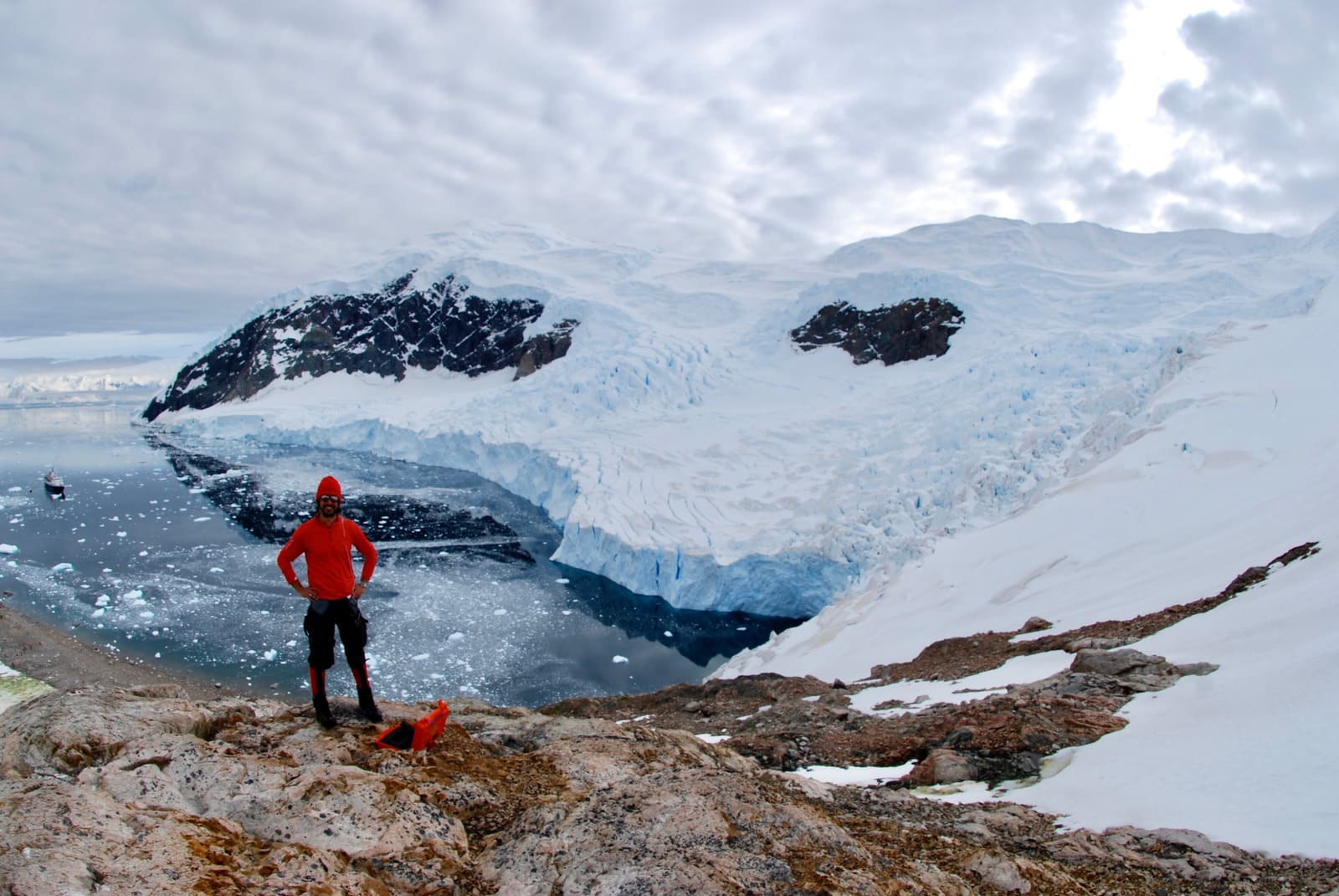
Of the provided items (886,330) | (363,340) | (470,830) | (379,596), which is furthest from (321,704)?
(363,340)

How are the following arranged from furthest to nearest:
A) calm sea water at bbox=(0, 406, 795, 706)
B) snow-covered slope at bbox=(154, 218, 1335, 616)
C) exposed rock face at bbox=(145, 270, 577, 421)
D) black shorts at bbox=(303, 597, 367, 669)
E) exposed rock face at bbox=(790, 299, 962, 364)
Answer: exposed rock face at bbox=(145, 270, 577, 421) < exposed rock face at bbox=(790, 299, 962, 364) < snow-covered slope at bbox=(154, 218, 1335, 616) < calm sea water at bbox=(0, 406, 795, 706) < black shorts at bbox=(303, 597, 367, 669)

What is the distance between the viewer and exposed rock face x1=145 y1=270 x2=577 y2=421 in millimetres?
53281

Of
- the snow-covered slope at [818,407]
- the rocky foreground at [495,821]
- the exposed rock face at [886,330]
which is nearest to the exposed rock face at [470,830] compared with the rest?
the rocky foreground at [495,821]

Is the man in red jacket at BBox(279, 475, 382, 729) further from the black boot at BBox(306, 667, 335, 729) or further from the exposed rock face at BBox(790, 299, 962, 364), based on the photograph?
the exposed rock face at BBox(790, 299, 962, 364)

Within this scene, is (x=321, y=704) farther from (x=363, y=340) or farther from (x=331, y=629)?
(x=363, y=340)

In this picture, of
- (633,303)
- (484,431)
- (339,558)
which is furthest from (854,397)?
(339,558)

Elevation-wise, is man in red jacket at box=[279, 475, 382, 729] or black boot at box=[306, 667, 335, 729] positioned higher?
man in red jacket at box=[279, 475, 382, 729]

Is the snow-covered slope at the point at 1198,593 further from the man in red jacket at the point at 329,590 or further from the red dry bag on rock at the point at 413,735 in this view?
the man in red jacket at the point at 329,590

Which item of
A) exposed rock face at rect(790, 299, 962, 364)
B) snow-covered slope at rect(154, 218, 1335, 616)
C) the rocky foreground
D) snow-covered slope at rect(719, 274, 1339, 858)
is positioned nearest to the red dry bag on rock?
the rocky foreground

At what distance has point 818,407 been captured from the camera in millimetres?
25906

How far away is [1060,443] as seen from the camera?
16188 mm

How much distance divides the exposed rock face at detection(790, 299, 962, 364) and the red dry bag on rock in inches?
1069

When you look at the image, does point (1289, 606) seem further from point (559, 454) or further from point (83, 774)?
point (559, 454)

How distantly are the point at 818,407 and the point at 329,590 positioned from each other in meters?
23.3
